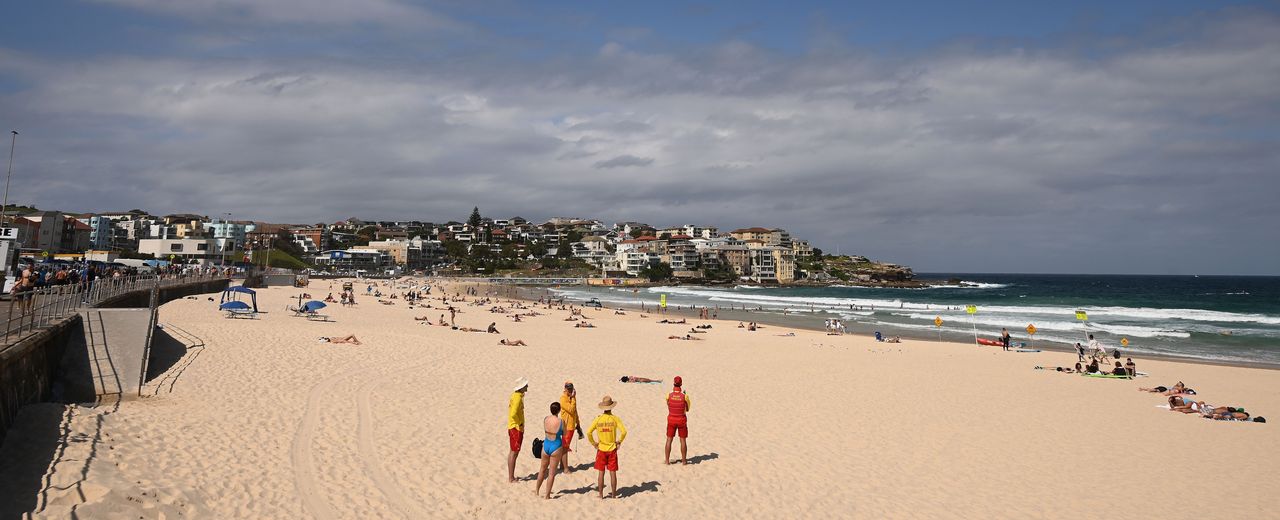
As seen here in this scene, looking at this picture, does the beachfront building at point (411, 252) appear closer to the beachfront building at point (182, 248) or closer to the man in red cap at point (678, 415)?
the beachfront building at point (182, 248)

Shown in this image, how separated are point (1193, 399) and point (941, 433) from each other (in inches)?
340

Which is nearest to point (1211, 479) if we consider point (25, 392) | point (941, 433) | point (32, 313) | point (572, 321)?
point (941, 433)

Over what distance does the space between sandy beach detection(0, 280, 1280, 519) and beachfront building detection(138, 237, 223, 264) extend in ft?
214

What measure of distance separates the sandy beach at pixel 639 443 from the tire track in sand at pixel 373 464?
0.04 metres

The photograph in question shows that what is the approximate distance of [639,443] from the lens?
9.68 m

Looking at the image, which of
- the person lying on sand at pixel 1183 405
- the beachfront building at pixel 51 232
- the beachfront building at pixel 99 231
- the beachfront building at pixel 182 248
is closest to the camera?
the person lying on sand at pixel 1183 405

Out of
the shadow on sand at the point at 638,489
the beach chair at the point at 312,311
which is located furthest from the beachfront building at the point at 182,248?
the shadow on sand at the point at 638,489

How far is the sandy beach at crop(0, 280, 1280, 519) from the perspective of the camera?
7.04 metres

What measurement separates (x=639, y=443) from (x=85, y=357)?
9952 millimetres

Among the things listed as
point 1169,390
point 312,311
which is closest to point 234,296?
point 312,311

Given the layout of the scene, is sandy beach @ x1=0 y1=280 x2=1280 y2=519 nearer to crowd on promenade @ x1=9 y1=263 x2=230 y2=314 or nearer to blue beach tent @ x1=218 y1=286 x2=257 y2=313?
crowd on promenade @ x1=9 y1=263 x2=230 y2=314

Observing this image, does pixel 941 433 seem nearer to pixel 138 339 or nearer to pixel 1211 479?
pixel 1211 479

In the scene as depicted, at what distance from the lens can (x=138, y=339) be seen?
11086mm

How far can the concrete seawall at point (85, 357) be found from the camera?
9.41 m
